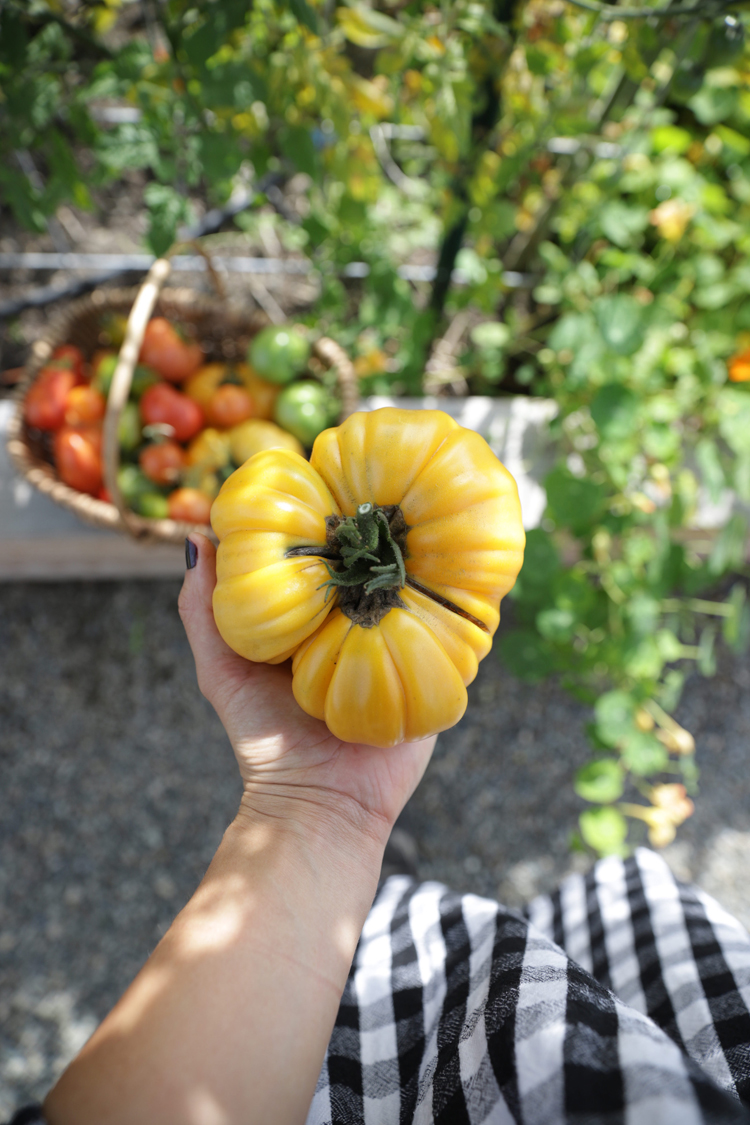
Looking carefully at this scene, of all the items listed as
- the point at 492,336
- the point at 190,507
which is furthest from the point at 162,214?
the point at 492,336

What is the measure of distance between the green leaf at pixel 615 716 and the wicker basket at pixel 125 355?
118 centimetres

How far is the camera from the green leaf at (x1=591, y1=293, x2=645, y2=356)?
1.74 metres

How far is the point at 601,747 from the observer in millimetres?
1994

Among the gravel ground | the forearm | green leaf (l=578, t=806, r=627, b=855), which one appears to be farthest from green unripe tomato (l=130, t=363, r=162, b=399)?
green leaf (l=578, t=806, r=627, b=855)

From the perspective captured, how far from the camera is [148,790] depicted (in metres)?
2.34

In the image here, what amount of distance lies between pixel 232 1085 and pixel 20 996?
1862 mm

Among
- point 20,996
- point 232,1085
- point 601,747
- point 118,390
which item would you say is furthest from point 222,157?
point 20,996

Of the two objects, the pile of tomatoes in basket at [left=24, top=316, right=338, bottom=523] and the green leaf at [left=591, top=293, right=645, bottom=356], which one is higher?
the green leaf at [left=591, top=293, right=645, bottom=356]

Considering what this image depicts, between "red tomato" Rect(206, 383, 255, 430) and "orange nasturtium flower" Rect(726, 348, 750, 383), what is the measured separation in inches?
58.6

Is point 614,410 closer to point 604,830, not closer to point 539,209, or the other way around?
point 539,209

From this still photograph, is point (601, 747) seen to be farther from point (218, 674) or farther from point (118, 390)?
point (118, 390)

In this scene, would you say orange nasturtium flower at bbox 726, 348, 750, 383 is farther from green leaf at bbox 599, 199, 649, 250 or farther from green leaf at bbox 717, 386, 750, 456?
green leaf at bbox 599, 199, 649, 250

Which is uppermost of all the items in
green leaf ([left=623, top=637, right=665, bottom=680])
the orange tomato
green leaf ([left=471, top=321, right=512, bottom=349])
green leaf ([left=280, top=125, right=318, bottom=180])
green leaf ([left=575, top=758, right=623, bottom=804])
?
green leaf ([left=280, top=125, right=318, bottom=180])

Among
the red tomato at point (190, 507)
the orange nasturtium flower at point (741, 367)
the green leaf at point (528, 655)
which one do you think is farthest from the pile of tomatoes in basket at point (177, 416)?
the orange nasturtium flower at point (741, 367)
